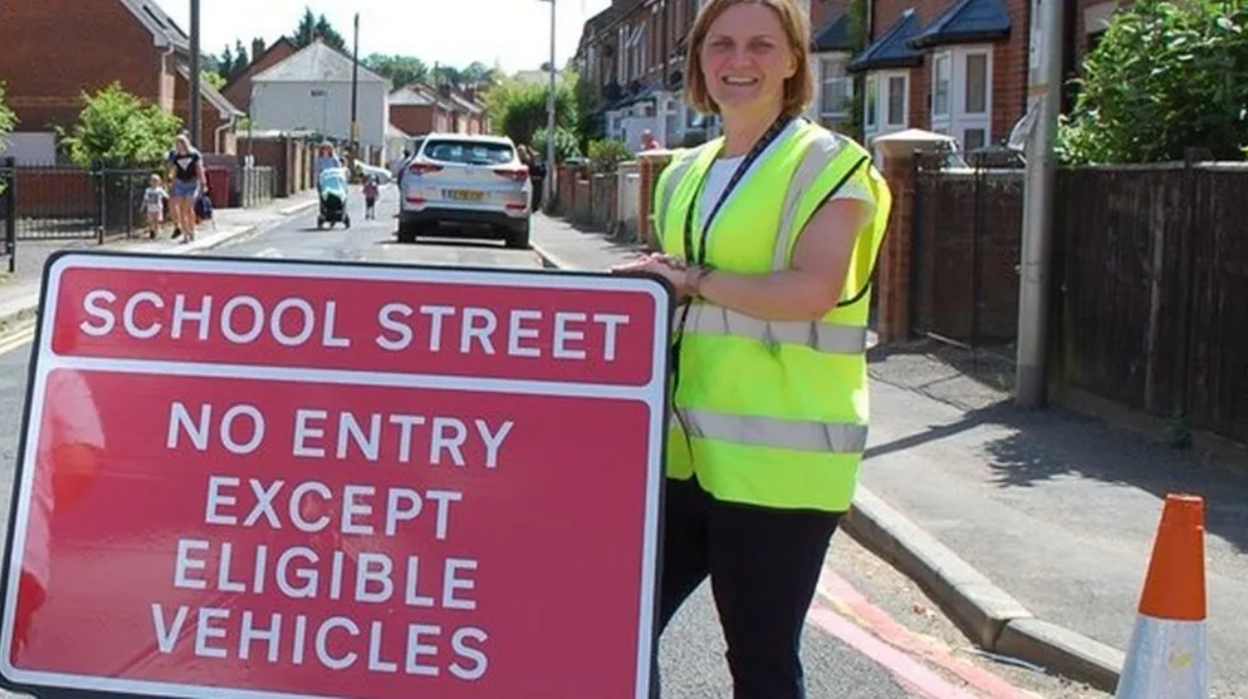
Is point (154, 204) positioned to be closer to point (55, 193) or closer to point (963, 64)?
point (55, 193)

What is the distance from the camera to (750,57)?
326cm

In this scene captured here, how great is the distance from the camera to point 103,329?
338cm

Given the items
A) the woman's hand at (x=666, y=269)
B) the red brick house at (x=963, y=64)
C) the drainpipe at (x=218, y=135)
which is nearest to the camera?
the woman's hand at (x=666, y=269)

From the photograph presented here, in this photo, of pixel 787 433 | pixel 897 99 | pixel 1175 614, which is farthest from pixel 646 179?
pixel 787 433

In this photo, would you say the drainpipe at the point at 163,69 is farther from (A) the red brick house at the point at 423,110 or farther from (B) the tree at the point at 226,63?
(B) the tree at the point at 226,63

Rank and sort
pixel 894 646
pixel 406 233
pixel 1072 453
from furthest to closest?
pixel 406 233 → pixel 1072 453 → pixel 894 646

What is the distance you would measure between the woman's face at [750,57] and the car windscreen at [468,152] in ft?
77.6

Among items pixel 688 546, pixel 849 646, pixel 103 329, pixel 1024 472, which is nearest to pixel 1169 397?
pixel 1024 472

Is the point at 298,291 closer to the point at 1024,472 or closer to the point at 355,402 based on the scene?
the point at 355,402

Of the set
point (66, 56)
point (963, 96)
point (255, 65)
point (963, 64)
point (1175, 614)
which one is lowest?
point (1175, 614)

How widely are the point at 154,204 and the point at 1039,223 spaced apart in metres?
21.2

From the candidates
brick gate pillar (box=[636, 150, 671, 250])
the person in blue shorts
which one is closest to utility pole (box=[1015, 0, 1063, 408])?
brick gate pillar (box=[636, 150, 671, 250])

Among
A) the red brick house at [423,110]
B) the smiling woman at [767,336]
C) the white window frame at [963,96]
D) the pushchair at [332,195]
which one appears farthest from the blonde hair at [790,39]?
the red brick house at [423,110]

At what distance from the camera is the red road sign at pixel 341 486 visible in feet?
10.5
